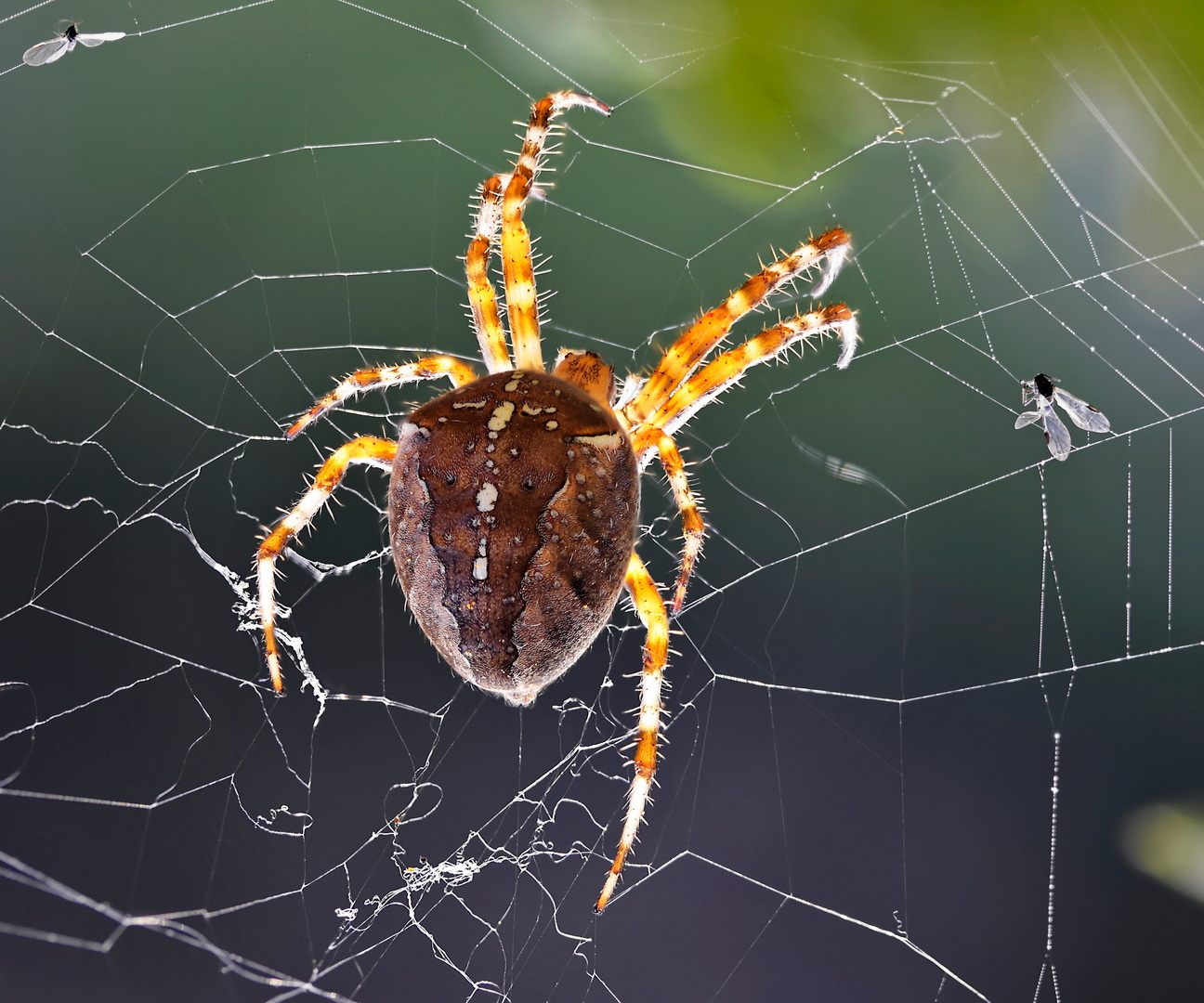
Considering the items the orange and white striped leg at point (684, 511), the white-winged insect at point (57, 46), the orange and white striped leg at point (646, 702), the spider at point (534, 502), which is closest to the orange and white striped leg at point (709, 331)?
the spider at point (534, 502)

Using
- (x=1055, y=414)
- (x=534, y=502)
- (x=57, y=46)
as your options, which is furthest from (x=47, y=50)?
(x=1055, y=414)

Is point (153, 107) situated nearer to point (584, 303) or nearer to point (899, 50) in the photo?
point (584, 303)

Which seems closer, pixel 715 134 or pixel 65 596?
pixel 715 134

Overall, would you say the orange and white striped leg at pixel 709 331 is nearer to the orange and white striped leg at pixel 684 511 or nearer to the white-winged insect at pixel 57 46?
the orange and white striped leg at pixel 684 511

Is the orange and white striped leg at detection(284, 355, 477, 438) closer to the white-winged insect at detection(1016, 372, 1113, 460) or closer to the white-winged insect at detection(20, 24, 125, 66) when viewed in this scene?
the white-winged insect at detection(20, 24, 125, 66)

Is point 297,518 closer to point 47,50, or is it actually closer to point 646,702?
point 646,702

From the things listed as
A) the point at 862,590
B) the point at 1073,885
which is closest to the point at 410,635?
the point at 862,590

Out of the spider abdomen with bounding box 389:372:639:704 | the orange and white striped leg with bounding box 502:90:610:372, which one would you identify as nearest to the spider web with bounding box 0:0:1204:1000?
the orange and white striped leg with bounding box 502:90:610:372
